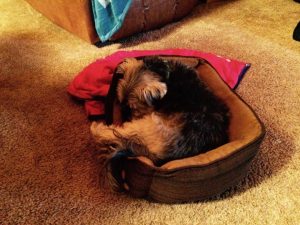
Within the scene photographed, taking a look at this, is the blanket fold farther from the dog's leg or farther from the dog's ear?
the dog's leg

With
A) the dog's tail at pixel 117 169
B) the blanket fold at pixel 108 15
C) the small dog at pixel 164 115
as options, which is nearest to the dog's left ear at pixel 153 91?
the small dog at pixel 164 115

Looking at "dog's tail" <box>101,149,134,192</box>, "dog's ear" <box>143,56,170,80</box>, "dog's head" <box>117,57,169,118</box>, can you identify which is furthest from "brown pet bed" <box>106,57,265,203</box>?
"dog's ear" <box>143,56,170,80</box>

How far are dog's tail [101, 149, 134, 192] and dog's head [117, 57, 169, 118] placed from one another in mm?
188

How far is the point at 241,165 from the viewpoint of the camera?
1006mm

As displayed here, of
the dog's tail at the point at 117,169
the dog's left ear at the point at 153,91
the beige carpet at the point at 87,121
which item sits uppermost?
the dog's left ear at the point at 153,91

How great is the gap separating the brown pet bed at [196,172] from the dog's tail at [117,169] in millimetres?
14

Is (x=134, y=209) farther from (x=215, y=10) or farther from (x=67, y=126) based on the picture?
(x=215, y=10)

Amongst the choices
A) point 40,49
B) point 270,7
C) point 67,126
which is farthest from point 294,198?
point 270,7

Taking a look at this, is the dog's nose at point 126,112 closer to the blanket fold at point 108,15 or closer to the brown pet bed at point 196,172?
the brown pet bed at point 196,172

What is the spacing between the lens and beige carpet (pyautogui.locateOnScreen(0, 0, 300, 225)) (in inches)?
40.4

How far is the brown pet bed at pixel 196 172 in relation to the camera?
3.07 feet

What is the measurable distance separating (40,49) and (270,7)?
5.22ft

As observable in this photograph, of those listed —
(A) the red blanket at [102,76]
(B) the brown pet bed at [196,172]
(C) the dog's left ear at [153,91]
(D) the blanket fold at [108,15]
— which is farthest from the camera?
(D) the blanket fold at [108,15]

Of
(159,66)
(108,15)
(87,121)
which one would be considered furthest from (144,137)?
(108,15)
